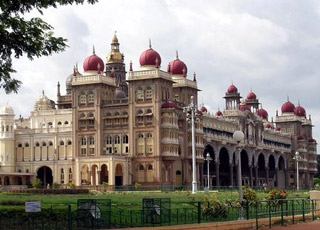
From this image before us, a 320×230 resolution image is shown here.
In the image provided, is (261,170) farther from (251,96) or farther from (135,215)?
(135,215)

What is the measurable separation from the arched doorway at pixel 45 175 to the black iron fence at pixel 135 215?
7682cm

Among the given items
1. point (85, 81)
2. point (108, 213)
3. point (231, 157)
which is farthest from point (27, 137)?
point (108, 213)

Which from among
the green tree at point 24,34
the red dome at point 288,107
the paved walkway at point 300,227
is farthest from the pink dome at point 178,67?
the green tree at point 24,34

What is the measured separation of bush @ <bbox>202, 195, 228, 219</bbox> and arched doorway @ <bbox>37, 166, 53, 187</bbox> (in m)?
78.8

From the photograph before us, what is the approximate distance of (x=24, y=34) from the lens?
1912 cm

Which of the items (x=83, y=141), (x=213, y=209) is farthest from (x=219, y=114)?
(x=213, y=209)

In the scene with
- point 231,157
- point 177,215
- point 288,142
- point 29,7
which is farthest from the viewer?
point 288,142

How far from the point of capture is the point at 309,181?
152 m

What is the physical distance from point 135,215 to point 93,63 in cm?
7551

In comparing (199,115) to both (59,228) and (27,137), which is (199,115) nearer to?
(27,137)

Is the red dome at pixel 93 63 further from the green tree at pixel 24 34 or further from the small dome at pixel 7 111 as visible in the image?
the green tree at pixel 24 34

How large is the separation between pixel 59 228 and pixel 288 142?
412 ft

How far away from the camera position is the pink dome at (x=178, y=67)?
346ft

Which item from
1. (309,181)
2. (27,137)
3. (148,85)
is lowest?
(309,181)
